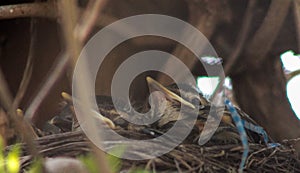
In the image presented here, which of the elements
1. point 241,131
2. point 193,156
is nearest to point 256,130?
point 241,131

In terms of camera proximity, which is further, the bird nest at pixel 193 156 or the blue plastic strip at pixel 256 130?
the blue plastic strip at pixel 256 130

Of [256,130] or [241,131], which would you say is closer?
[241,131]

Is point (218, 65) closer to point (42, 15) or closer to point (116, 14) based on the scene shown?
point (116, 14)

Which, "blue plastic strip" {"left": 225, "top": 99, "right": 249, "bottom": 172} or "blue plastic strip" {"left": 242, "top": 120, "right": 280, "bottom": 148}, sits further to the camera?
"blue plastic strip" {"left": 242, "top": 120, "right": 280, "bottom": 148}

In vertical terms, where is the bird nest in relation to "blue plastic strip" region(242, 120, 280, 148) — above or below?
below

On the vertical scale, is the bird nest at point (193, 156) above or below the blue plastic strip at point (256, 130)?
below

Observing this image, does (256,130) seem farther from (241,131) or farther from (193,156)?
(193,156)

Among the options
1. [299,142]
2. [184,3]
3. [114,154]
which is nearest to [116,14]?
[184,3]

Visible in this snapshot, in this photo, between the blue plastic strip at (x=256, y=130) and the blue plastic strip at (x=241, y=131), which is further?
the blue plastic strip at (x=256, y=130)
